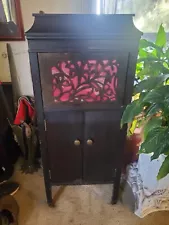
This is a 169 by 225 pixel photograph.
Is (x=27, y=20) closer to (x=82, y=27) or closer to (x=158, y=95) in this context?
(x=82, y=27)

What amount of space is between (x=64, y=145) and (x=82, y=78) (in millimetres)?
432

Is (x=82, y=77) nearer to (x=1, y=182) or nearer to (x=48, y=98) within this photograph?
(x=48, y=98)

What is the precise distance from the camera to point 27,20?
1459 mm

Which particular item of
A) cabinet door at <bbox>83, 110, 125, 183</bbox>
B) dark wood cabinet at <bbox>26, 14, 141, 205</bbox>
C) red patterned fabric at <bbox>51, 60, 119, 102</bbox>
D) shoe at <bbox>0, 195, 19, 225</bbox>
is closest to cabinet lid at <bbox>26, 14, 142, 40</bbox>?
dark wood cabinet at <bbox>26, 14, 141, 205</bbox>

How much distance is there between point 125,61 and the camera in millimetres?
939

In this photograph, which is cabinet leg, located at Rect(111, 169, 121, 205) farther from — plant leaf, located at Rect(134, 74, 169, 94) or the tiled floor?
plant leaf, located at Rect(134, 74, 169, 94)

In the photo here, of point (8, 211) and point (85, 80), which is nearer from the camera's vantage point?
point (85, 80)

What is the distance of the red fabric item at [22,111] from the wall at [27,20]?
15cm

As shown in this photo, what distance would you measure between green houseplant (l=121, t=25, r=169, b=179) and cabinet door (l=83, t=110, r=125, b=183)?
145mm


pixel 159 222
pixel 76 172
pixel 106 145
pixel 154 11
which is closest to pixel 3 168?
pixel 76 172

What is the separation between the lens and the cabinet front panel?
921mm

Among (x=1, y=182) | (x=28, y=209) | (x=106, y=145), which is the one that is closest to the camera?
(x=106, y=145)

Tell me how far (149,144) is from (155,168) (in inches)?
18.0

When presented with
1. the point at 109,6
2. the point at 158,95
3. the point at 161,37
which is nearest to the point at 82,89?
the point at 158,95
